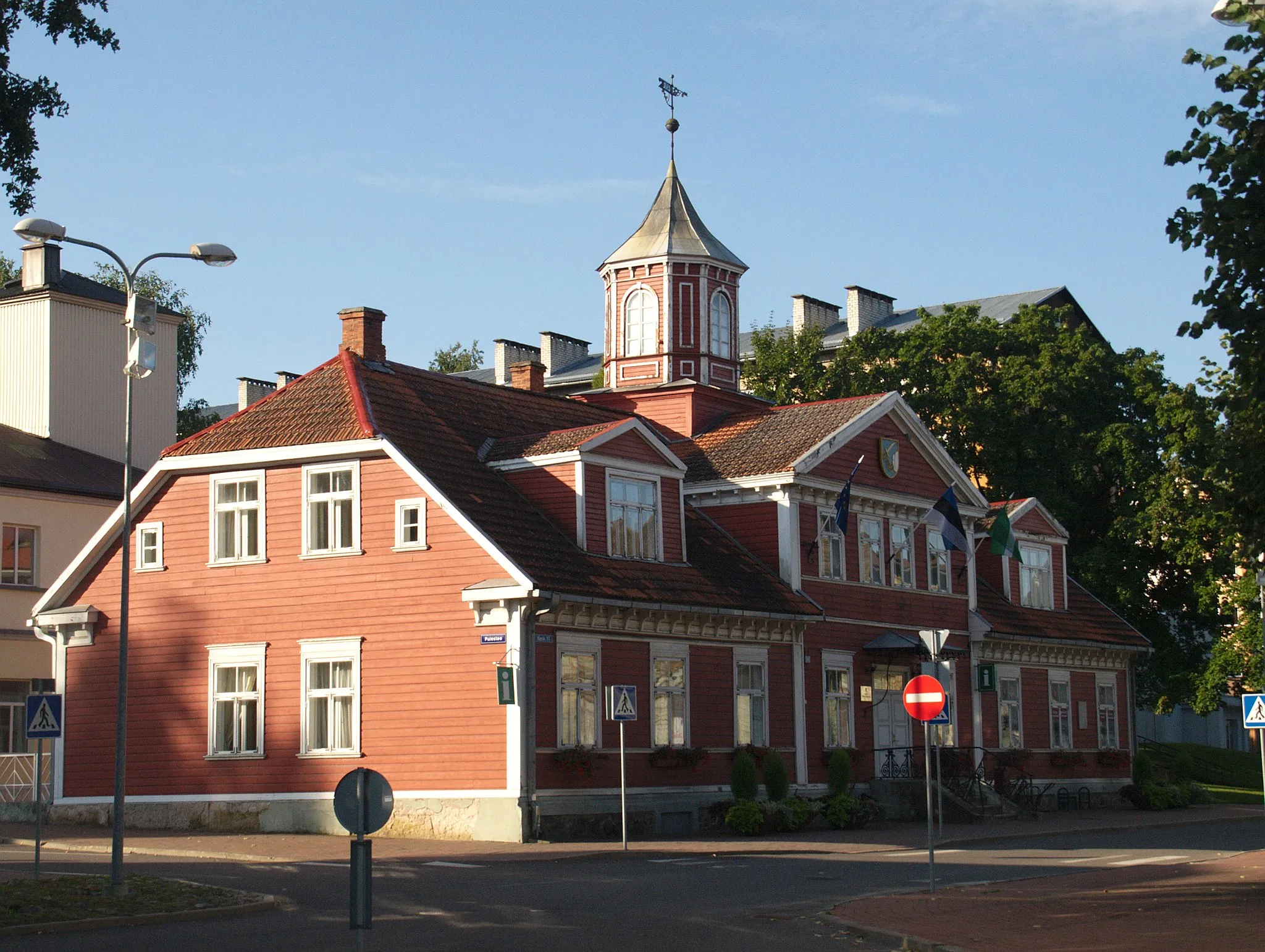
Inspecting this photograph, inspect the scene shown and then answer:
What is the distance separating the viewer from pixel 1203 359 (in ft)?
123

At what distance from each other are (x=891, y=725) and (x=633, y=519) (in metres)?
9.29

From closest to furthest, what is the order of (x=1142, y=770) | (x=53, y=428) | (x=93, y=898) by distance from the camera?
1. (x=93, y=898)
2. (x=1142, y=770)
3. (x=53, y=428)

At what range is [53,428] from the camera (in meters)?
Result: 49.0

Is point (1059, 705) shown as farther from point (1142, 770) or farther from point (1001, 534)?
point (1001, 534)

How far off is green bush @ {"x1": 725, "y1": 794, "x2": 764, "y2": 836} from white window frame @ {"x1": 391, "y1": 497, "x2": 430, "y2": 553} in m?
7.32

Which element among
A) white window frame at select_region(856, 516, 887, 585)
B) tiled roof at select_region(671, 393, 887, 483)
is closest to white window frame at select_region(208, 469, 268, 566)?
tiled roof at select_region(671, 393, 887, 483)

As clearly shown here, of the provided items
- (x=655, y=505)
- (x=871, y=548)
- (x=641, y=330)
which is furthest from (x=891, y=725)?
(x=641, y=330)

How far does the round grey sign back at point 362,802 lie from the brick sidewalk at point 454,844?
12537 mm

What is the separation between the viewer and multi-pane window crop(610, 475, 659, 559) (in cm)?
3152

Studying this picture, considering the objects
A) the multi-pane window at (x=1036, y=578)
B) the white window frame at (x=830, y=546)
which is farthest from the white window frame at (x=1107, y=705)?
the white window frame at (x=830, y=546)

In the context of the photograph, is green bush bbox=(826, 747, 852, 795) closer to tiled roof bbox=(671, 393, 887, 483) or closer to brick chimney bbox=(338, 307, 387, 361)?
tiled roof bbox=(671, 393, 887, 483)

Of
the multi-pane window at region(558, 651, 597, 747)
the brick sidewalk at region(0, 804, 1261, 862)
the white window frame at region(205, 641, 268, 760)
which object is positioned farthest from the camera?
the white window frame at region(205, 641, 268, 760)

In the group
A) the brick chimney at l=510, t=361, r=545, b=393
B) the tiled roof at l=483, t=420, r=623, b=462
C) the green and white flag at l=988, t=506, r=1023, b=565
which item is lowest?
the green and white flag at l=988, t=506, r=1023, b=565

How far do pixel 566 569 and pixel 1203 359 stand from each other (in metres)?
16.3
